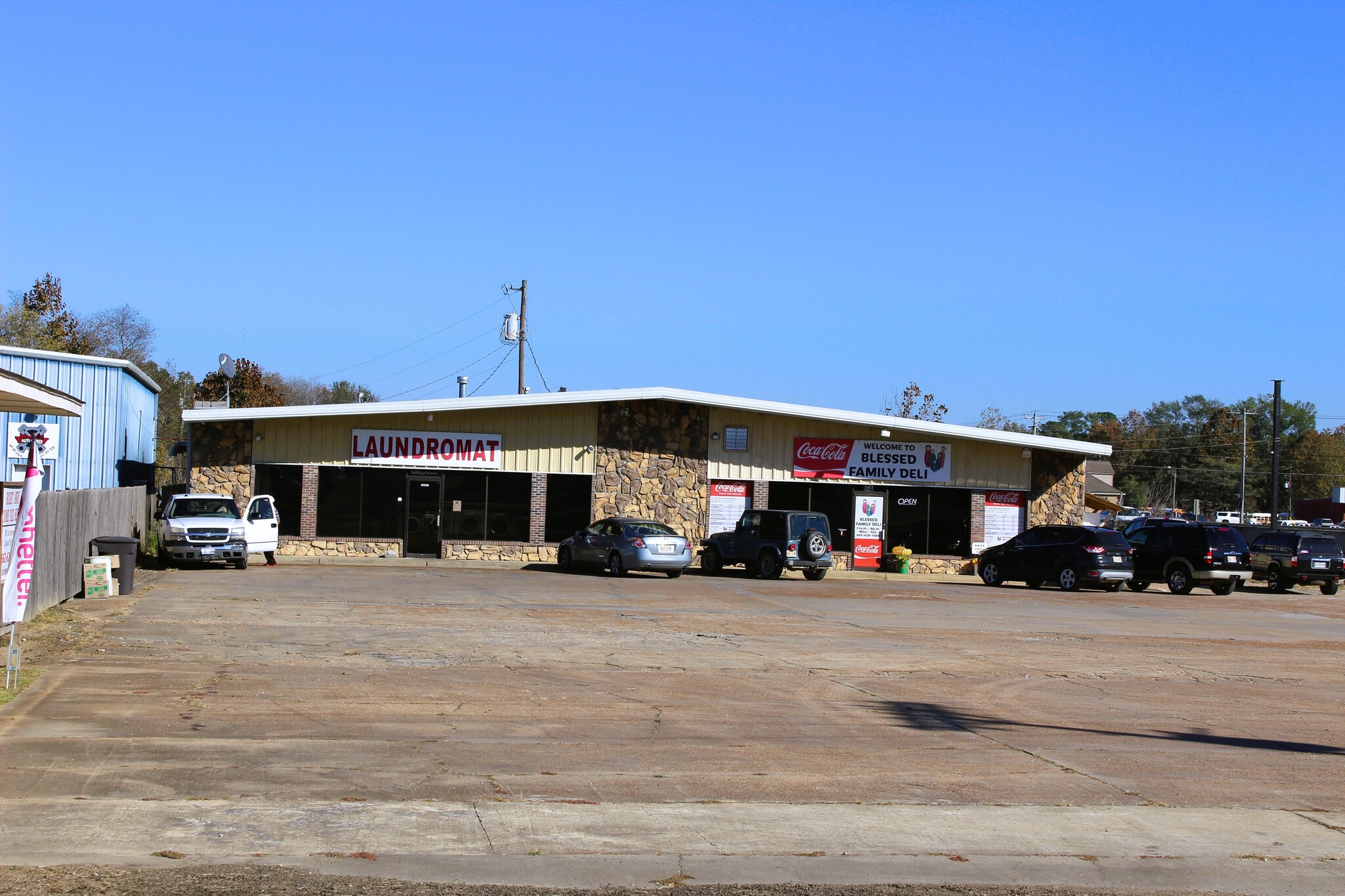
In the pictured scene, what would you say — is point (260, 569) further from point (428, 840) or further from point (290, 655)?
point (428, 840)

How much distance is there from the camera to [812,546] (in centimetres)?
3145

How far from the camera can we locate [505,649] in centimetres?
1489

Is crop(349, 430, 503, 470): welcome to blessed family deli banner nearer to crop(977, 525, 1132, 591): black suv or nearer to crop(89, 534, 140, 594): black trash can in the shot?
crop(89, 534, 140, 594): black trash can

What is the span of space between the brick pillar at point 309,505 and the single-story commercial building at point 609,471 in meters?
0.05

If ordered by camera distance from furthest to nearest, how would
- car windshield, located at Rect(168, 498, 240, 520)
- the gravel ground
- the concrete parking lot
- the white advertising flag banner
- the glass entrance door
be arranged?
the glass entrance door < car windshield, located at Rect(168, 498, 240, 520) < the white advertising flag banner < the concrete parking lot < the gravel ground

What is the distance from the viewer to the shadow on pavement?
10500 millimetres

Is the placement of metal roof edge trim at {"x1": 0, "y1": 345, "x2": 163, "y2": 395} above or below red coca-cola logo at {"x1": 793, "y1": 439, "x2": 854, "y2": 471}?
above

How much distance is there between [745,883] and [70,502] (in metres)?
16.1

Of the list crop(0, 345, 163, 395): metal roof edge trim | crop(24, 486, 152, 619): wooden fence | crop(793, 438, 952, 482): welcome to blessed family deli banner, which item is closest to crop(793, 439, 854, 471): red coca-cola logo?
crop(793, 438, 952, 482): welcome to blessed family deli banner

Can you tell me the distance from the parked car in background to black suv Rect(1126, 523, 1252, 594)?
13207 millimetres

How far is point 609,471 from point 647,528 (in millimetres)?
5796

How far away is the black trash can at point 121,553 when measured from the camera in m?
20.4

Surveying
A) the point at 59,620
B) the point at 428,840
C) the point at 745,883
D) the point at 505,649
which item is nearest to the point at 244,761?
the point at 428,840

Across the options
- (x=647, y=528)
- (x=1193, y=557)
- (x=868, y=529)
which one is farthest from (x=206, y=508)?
(x=1193, y=557)
